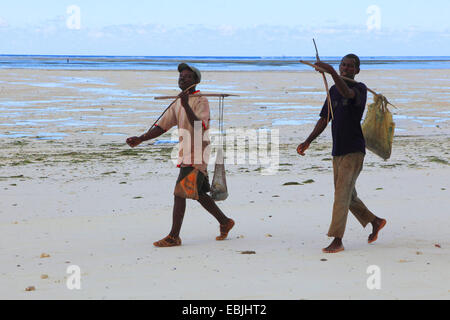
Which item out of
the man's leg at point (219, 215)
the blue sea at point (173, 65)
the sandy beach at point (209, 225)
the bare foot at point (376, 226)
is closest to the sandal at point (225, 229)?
the man's leg at point (219, 215)

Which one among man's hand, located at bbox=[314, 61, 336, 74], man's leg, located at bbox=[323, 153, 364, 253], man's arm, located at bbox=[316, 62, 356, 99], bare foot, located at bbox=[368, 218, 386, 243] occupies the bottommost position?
bare foot, located at bbox=[368, 218, 386, 243]

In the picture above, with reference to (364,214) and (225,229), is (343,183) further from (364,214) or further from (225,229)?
(225,229)

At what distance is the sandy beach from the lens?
440 cm

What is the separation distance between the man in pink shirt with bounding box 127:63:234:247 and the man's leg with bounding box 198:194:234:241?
15 centimetres

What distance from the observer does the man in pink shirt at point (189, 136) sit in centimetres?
553

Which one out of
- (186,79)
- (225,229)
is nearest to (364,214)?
(225,229)

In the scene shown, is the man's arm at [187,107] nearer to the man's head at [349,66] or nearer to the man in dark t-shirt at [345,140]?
the man in dark t-shirt at [345,140]

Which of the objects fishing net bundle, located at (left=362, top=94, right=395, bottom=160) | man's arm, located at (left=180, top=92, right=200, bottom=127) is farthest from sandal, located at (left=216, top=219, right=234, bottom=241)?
fishing net bundle, located at (left=362, top=94, right=395, bottom=160)

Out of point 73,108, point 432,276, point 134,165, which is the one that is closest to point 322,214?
point 432,276

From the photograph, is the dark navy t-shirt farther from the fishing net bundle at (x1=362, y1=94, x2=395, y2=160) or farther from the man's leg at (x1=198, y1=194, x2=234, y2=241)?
the man's leg at (x1=198, y1=194, x2=234, y2=241)

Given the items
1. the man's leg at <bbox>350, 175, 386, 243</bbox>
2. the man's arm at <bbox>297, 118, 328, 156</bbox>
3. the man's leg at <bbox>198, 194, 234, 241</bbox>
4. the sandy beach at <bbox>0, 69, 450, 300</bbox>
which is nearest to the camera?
the sandy beach at <bbox>0, 69, 450, 300</bbox>

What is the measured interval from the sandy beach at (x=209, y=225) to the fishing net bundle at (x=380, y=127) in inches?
34.2

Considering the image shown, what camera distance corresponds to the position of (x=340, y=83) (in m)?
4.89

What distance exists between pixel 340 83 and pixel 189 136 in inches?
56.2
